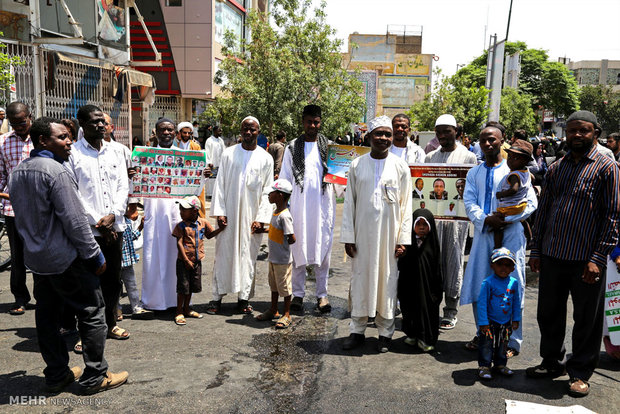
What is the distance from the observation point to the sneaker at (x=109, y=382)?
384cm

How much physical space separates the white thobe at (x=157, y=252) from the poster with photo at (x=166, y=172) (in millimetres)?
136

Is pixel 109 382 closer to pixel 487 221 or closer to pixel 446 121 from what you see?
pixel 487 221

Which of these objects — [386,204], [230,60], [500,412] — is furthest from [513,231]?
[230,60]

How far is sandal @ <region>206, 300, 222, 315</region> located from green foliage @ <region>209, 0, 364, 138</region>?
821cm

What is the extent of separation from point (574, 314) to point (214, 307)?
3.50 m

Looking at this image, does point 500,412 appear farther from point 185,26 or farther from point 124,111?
point 185,26

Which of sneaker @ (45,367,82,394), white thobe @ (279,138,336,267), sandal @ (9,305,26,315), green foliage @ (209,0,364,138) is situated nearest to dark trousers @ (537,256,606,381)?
white thobe @ (279,138,336,267)

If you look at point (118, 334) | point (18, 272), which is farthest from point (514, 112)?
point (118, 334)

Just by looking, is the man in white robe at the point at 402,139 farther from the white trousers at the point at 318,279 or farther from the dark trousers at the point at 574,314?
the dark trousers at the point at 574,314

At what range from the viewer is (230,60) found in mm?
15180

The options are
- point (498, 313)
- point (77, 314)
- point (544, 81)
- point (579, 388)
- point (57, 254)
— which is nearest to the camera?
point (57, 254)

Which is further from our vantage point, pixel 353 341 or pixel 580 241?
pixel 353 341

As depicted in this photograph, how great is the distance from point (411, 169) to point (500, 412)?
245cm

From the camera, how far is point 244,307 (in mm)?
5891
